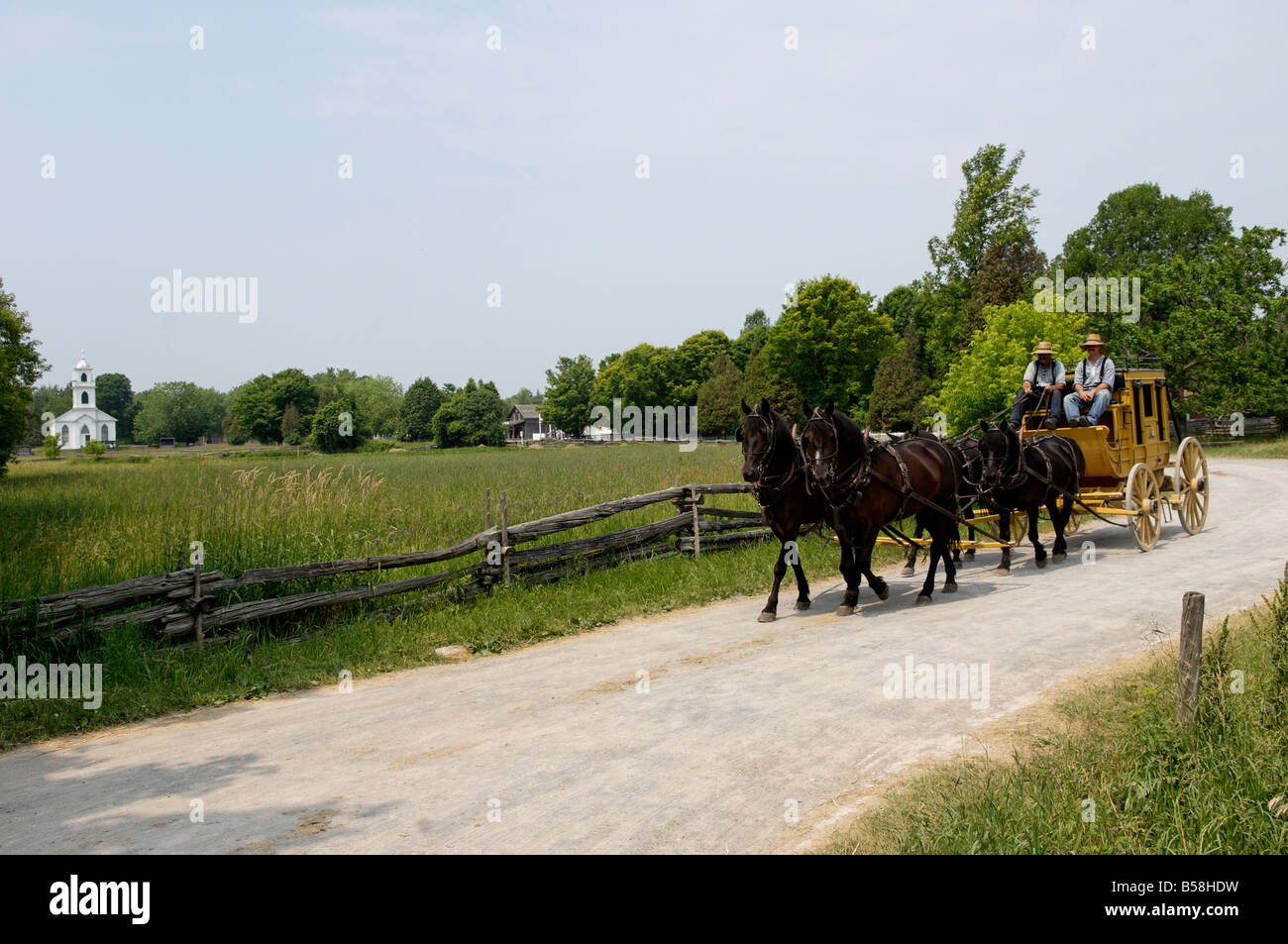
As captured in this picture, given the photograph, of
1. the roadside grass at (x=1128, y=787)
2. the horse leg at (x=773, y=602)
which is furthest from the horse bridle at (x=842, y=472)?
the roadside grass at (x=1128, y=787)

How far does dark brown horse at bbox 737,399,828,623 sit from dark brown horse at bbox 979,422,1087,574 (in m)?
3.46

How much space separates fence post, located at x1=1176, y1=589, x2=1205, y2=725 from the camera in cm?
520

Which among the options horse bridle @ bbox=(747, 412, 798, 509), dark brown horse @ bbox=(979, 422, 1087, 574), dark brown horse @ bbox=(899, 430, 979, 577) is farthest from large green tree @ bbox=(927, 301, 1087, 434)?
horse bridle @ bbox=(747, 412, 798, 509)

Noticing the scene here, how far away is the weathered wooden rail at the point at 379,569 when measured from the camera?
8195 mm

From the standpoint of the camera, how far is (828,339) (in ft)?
216

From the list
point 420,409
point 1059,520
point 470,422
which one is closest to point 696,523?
point 1059,520

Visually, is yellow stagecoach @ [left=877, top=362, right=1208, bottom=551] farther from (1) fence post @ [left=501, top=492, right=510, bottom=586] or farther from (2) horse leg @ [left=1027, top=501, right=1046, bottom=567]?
(1) fence post @ [left=501, top=492, right=510, bottom=586]

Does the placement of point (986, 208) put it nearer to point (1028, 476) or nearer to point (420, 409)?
point (1028, 476)

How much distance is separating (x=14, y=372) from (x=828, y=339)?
5136 centimetres
